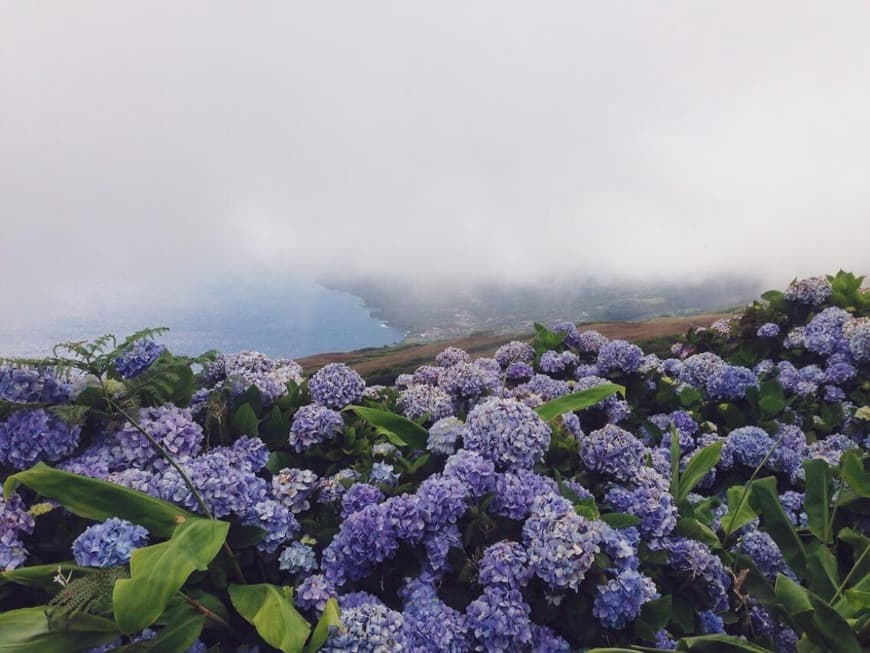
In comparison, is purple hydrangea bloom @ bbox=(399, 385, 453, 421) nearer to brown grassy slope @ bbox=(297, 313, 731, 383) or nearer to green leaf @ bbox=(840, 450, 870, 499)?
brown grassy slope @ bbox=(297, 313, 731, 383)

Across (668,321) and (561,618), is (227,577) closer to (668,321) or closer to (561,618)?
(561,618)

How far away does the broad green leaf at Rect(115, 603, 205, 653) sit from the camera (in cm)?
142

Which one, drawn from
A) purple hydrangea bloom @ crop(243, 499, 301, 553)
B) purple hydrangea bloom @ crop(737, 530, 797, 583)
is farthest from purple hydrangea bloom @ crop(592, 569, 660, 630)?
purple hydrangea bloom @ crop(737, 530, 797, 583)

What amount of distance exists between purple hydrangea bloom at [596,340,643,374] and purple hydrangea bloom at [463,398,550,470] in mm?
2037

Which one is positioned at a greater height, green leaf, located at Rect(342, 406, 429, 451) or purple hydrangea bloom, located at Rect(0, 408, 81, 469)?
purple hydrangea bloom, located at Rect(0, 408, 81, 469)

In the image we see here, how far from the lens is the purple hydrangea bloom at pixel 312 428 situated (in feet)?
7.29

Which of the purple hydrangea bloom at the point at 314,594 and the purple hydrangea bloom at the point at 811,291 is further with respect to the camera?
the purple hydrangea bloom at the point at 811,291

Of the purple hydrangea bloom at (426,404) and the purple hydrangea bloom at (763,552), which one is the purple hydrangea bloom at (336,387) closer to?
the purple hydrangea bloom at (426,404)

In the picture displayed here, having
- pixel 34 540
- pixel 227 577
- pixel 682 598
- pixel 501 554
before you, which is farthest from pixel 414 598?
pixel 34 540

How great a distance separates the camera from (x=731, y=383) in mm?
3820

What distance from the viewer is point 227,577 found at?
1742 millimetres

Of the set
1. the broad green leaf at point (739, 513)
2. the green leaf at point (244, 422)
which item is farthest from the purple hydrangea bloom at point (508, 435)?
the broad green leaf at point (739, 513)

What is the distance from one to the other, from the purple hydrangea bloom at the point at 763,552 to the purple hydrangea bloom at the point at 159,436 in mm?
2305

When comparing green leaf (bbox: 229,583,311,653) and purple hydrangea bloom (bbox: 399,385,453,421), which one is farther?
purple hydrangea bloom (bbox: 399,385,453,421)
